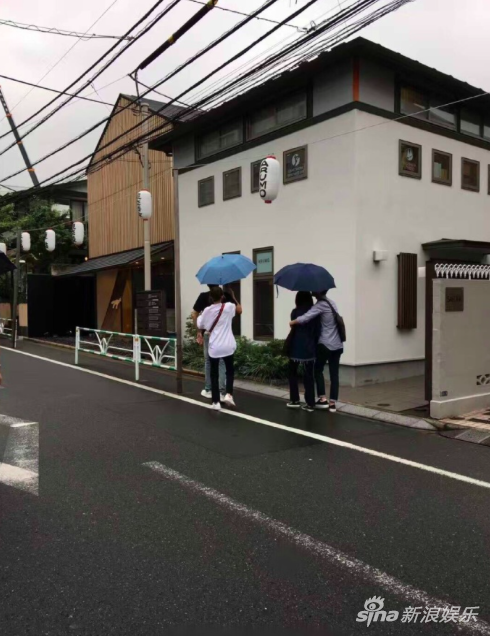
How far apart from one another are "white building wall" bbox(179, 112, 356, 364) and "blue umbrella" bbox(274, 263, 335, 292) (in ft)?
8.36

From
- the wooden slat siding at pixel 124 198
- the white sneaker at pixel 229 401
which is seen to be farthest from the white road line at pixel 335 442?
the wooden slat siding at pixel 124 198

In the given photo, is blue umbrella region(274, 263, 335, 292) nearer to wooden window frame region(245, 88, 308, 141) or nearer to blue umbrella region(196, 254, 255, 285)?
blue umbrella region(196, 254, 255, 285)

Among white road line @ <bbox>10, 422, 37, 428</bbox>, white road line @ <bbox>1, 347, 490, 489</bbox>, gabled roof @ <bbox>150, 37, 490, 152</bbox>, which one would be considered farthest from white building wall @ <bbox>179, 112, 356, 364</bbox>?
white road line @ <bbox>10, 422, 37, 428</bbox>

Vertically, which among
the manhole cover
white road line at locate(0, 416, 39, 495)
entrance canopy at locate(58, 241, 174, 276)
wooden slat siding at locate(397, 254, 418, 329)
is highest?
entrance canopy at locate(58, 241, 174, 276)

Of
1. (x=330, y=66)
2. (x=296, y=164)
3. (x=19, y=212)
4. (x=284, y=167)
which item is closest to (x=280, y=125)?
(x=284, y=167)

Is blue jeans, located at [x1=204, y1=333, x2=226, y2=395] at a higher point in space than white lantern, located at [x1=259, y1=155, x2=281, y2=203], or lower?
lower

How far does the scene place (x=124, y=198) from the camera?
20078 millimetres

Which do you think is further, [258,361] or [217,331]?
[258,361]

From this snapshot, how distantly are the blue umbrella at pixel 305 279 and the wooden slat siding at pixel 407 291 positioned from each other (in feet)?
11.5

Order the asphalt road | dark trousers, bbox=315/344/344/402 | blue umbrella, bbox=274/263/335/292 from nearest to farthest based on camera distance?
the asphalt road
blue umbrella, bbox=274/263/335/292
dark trousers, bbox=315/344/344/402

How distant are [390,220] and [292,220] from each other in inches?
83.8

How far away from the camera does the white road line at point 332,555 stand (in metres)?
2.87

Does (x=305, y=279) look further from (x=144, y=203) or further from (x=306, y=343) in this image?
(x=144, y=203)

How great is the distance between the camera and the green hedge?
10.5 m
